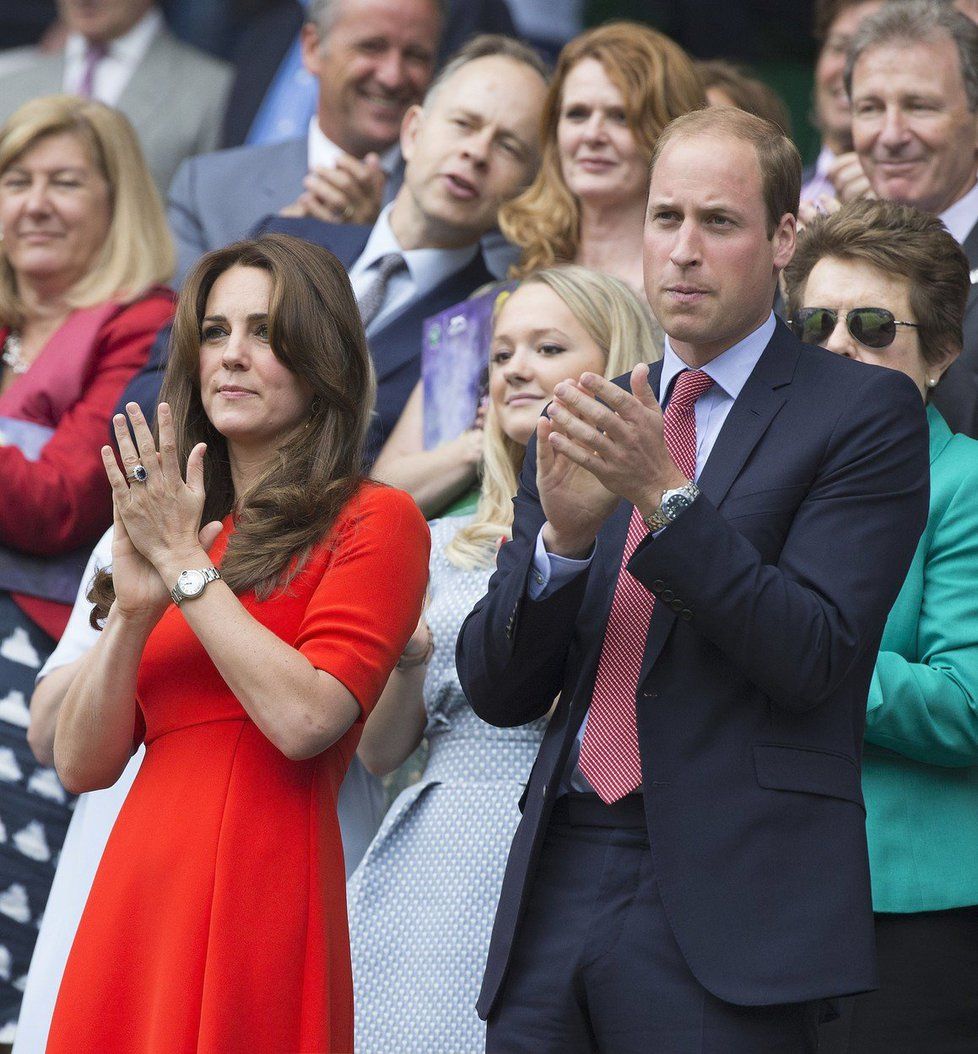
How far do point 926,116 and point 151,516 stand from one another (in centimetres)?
256

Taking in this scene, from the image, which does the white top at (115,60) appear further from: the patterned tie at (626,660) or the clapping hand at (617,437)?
the clapping hand at (617,437)

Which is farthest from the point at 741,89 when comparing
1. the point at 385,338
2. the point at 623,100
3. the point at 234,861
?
the point at 234,861

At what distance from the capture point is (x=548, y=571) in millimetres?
2586

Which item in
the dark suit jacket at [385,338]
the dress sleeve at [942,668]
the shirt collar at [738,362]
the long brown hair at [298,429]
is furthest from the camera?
the dark suit jacket at [385,338]

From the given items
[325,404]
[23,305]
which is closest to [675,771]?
[325,404]

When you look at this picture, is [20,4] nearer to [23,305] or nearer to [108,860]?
[23,305]

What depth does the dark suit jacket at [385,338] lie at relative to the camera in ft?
14.4

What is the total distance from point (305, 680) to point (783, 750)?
2.45 feet

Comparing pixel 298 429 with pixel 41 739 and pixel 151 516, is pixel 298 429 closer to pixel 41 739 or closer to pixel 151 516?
pixel 151 516

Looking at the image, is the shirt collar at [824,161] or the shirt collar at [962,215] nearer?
the shirt collar at [962,215]

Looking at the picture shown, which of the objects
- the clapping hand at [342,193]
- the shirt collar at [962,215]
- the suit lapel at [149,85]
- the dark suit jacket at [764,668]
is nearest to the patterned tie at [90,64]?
the suit lapel at [149,85]

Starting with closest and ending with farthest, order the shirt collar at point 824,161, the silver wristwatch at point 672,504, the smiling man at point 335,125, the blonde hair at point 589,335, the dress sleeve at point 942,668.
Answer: the silver wristwatch at point 672,504 < the dress sleeve at point 942,668 < the blonde hair at point 589,335 < the shirt collar at point 824,161 < the smiling man at point 335,125

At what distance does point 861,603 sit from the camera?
8.14 ft

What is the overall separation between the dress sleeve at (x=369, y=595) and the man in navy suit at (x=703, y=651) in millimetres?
153
